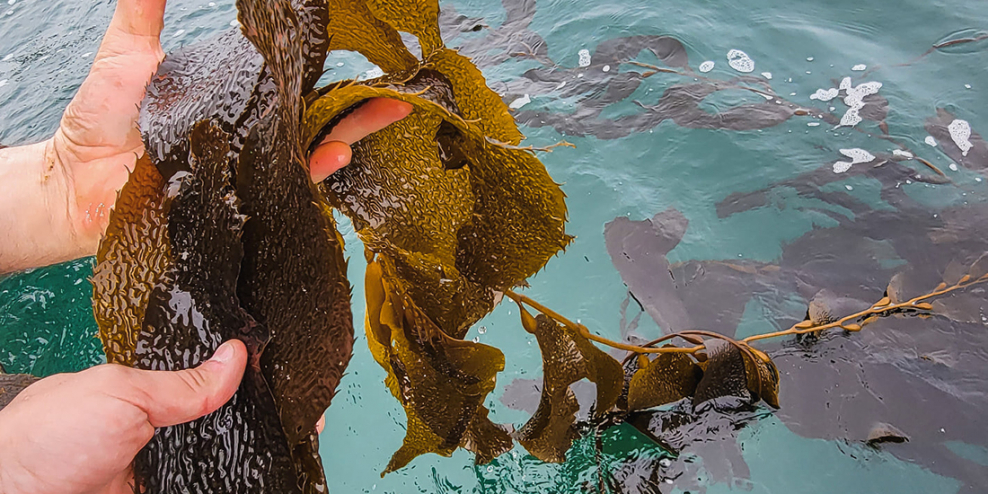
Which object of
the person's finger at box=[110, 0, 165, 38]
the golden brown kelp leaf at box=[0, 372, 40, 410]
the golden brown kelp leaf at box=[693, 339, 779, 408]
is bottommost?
Answer: the golden brown kelp leaf at box=[693, 339, 779, 408]

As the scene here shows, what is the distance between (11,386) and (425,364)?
0.85 m

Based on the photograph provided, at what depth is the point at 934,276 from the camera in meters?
2.06

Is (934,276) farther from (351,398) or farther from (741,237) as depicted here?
(351,398)

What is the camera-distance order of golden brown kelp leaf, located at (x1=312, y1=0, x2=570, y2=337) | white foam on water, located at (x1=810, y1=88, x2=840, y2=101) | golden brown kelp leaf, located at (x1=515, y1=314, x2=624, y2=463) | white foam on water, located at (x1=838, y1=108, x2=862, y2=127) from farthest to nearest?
white foam on water, located at (x1=810, y1=88, x2=840, y2=101), white foam on water, located at (x1=838, y1=108, x2=862, y2=127), golden brown kelp leaf, located at (x1=515, y1=314, x2=624, y2=463), golden brown kelp leaf, located at (x1=312, y1=0, x2=570, y2=337)

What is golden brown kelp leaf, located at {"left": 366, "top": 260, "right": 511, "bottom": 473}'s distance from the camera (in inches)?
53.1

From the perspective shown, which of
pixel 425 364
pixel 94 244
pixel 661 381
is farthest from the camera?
pixel 94 244

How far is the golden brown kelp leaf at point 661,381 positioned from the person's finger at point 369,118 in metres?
1.17

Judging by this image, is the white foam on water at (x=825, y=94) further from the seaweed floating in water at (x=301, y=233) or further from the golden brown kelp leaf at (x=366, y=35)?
the golden brown kelp leaf at (x=366, y=35)

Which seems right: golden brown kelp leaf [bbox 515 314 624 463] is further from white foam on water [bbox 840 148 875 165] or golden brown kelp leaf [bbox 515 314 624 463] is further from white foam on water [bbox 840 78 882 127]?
white foam on water [bbox 840 78 882 127]

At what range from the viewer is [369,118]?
3.73 feet

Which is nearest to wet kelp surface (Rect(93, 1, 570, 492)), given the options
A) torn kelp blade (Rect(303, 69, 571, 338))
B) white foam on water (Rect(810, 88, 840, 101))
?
torn kelp blade (Rect(303, 69, 571, 338))

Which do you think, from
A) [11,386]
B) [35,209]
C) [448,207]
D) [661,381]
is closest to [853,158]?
[661,381]

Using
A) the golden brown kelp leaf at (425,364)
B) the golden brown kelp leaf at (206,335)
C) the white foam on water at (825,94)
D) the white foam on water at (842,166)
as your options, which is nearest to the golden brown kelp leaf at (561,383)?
the golden brown kelp leaf at (425,364)

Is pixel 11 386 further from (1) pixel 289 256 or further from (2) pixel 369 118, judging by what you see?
(2) pixel 369 118
